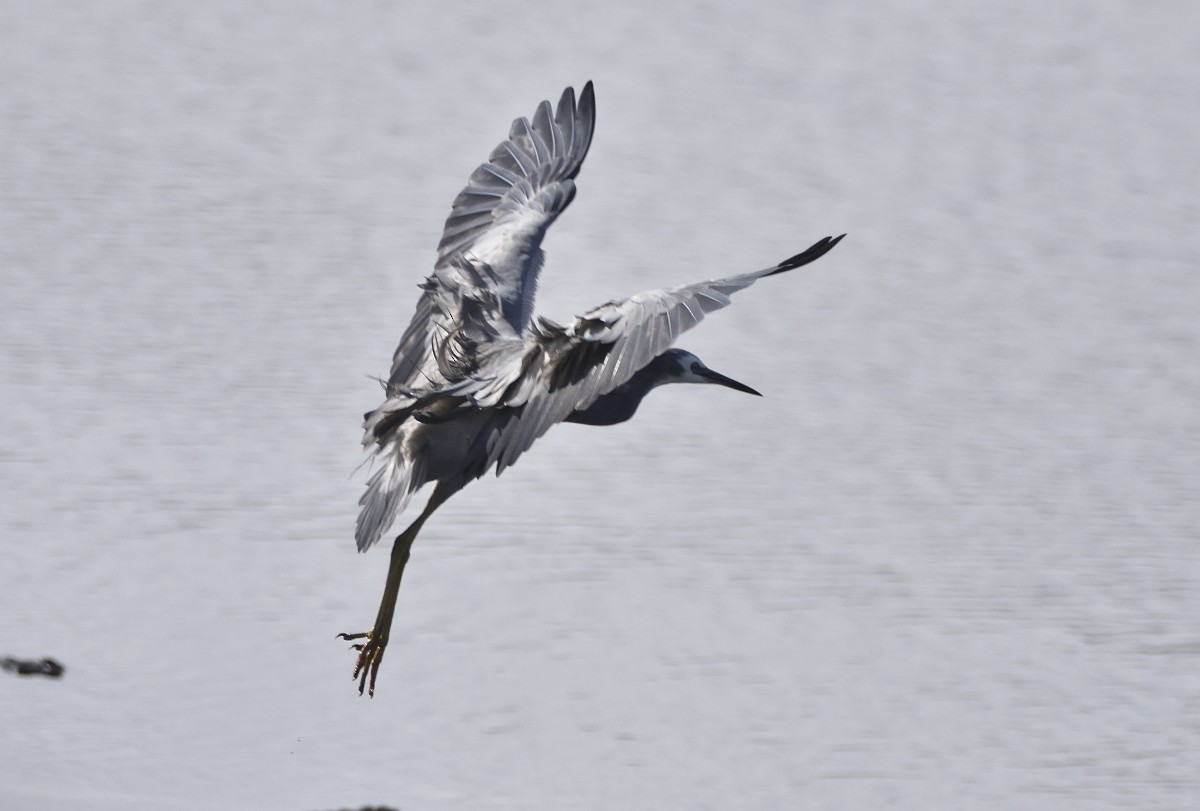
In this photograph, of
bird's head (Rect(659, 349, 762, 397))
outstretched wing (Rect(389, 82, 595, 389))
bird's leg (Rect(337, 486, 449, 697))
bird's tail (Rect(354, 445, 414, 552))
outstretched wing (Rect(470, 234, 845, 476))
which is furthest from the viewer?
bird's head (Rect(659, 349, 762, 397))

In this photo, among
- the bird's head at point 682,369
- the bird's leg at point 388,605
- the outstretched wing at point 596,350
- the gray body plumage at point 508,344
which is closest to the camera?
the outstretched wing at point 596,350

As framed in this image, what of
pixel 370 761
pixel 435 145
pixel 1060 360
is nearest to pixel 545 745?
pixel 370 761

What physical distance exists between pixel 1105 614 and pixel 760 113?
689 centimetres

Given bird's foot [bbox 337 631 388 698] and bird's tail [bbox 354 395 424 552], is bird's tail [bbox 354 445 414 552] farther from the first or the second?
bird's foot [bbox 337 631 388 698]

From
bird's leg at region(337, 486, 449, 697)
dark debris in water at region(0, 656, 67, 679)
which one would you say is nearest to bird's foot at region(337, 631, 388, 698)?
bird's leg at region(337, 486, 449, 697)

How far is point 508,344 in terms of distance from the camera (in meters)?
6.32

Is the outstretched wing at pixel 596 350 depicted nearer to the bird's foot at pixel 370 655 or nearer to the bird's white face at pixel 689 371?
the bird's foot at pixel 370 655

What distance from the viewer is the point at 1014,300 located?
1074cm

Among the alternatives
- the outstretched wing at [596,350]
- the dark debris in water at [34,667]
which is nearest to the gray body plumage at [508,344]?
the outstretched wing at [596,350]

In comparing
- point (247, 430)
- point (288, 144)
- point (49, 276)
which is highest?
point (288, 144)

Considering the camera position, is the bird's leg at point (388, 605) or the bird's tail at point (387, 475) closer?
the bird's tail at point (387, 475)

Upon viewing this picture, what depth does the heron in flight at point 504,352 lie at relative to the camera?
5.48 m

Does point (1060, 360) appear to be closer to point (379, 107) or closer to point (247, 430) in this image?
point (247, 430)

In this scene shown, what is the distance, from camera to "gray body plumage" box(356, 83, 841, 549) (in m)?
5.48
